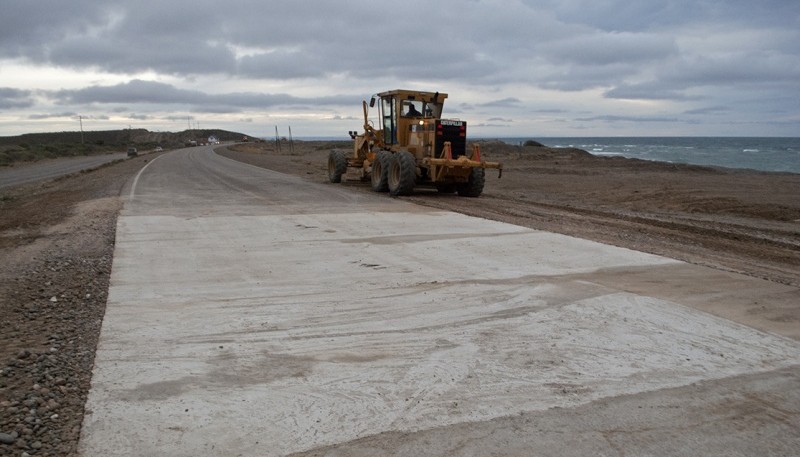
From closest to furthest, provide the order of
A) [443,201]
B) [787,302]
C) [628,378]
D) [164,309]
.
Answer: [628,378]
[164,309]
[787,302]
[443,201]

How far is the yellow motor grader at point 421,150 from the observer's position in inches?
653

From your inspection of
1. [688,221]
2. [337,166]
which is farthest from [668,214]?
[337,166]

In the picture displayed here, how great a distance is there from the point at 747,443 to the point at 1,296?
6967 millimetres

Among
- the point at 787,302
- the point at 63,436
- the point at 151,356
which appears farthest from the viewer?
the point at 787,302

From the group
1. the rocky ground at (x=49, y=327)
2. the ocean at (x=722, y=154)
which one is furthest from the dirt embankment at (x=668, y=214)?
the ocean at (x=722, y=154)

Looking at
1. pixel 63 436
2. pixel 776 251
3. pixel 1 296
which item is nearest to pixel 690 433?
pixel 63 436

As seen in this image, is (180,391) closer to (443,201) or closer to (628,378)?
(628,378)

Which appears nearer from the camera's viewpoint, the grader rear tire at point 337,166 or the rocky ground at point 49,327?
the rocky ground at point 49,327

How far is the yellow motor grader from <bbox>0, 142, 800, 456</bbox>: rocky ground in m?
0.57

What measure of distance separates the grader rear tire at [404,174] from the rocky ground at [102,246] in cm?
41

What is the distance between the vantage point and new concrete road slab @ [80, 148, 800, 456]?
151 inches

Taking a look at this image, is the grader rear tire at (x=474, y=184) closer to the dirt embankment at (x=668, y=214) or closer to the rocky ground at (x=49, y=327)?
the dirt embankment at (x=668, y=214)

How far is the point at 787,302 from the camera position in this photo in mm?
6590

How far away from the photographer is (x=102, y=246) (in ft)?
31.4
